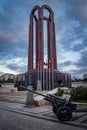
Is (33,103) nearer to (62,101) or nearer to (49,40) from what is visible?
(62,101)

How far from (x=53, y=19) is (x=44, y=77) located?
979 inches

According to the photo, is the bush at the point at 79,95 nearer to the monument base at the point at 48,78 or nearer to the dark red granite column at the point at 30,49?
the monument base at the point at 48,78

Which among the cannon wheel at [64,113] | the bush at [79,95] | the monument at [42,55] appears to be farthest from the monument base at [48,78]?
the cannon wheel at [64,113]

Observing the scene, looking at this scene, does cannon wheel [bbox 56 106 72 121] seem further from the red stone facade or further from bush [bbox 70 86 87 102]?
the red stone facade

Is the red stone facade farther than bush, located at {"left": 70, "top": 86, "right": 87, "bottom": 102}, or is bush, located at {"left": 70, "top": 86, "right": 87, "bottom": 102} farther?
the red stone facade

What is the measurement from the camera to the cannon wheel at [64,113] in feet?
36.0

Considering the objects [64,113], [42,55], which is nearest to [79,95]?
[64,113]

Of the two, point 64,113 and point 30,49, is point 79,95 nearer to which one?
point 64,113

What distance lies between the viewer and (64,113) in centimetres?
1109

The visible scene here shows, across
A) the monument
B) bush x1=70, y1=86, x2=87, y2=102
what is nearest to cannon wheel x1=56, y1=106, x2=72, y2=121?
bush x1=70, y1=86, x2=87, y2=102

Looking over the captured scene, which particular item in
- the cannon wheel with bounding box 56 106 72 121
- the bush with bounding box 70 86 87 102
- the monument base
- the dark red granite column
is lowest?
the cannon wheel with bounding box 56 106 72 121

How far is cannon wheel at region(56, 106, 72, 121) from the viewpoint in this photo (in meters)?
11.0

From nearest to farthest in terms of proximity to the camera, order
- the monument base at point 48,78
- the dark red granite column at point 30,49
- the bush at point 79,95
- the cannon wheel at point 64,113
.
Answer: the cannon wheel at point 64,113
the bush at point 79,95
the monument base at point 48,78
the dark red granite column at point 30,49

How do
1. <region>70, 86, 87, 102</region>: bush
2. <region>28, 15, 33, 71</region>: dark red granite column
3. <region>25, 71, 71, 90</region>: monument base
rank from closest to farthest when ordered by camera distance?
<region>70, 86, 87, 102</region>: bush
<region>25, 71, 71, 90</region>: monument base
<region>28, 15, 33, 71</region>: dark red granite column
